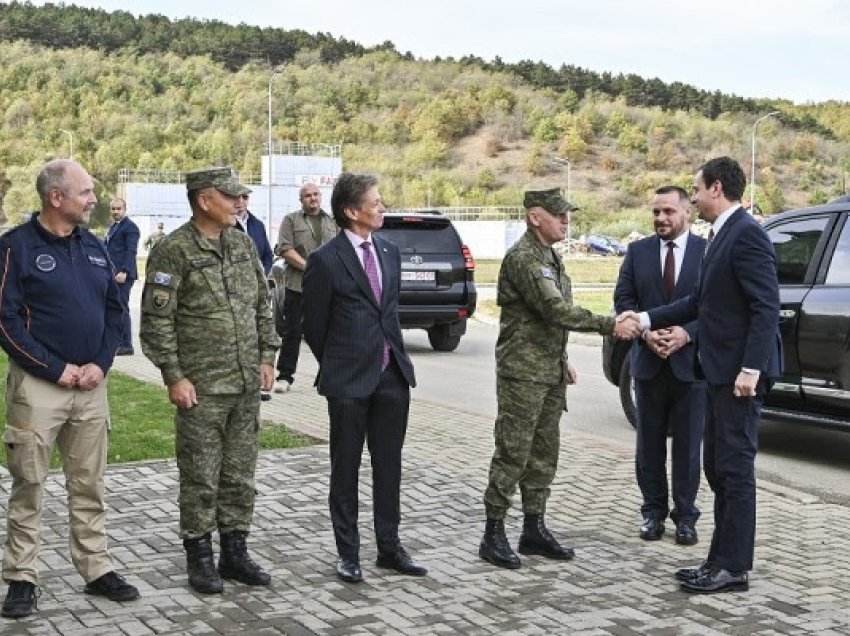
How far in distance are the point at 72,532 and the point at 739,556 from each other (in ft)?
10.0

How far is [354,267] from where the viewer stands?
5.85m

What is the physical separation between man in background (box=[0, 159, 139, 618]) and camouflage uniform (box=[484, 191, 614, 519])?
193 centimetres

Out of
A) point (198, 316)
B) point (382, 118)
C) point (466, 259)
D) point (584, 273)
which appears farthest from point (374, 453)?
point (382, 118)

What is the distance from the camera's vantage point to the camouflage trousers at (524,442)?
6117mm

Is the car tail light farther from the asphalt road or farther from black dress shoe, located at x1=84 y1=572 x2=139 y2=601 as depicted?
black dress shoe, located at x1=84 y1=572 x2=139 y2=601

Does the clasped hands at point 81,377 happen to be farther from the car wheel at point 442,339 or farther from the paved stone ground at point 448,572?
the car wheel at point 442,339

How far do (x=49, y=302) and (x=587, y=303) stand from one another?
915 inches

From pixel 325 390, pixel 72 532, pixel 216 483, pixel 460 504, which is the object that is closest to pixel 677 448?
pixel 460 504

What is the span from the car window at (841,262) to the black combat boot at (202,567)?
5196 mm

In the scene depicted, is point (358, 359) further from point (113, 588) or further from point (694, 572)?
point (694, 572)

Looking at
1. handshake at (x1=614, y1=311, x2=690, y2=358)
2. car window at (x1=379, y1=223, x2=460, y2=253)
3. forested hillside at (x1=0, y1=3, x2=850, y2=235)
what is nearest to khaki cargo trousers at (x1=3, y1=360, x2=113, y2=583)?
handshake at (x1=614, y1=311, x2=690, y2=358)

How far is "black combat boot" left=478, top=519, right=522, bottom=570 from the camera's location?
604 cm

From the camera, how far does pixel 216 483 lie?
18.5ft

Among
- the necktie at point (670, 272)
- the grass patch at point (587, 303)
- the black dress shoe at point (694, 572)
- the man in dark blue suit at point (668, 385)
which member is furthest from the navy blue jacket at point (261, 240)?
the grass patch at point (587, 303)
